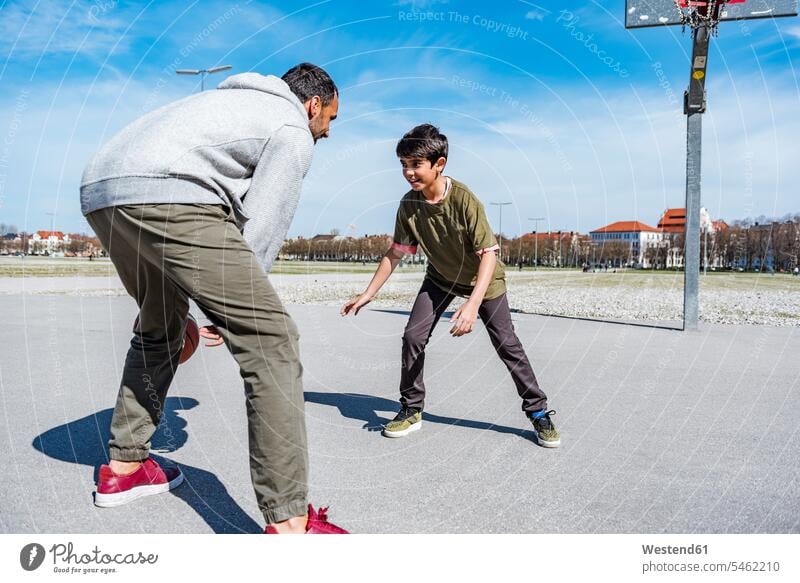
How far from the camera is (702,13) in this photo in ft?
31.3

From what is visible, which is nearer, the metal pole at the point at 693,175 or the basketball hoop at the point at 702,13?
the basketball hoop at the point at 702,13

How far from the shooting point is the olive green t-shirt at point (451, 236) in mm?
3938

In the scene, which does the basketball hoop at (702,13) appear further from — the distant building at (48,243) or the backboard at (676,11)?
the distant building at (48,243)

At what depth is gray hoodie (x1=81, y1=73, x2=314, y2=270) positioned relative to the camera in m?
2.35

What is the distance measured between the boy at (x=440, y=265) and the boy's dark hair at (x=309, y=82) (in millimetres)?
1157

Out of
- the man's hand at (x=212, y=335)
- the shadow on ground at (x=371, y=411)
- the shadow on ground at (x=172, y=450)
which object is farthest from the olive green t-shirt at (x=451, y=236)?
the shadow on ground at (x=172, y=450)

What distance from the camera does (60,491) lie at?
302 cm

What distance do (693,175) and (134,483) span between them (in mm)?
9433

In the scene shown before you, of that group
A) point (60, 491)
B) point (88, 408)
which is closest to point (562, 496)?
point (60, 491)

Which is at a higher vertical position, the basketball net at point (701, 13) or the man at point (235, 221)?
the basketball net at point (701, 13)

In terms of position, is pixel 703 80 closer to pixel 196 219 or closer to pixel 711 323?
pixel 711 323

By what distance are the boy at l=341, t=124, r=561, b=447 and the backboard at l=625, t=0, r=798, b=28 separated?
7.69 metres

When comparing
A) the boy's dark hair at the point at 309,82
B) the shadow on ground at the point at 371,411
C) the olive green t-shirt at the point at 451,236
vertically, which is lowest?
the shadow on ground at the point at 371,411
